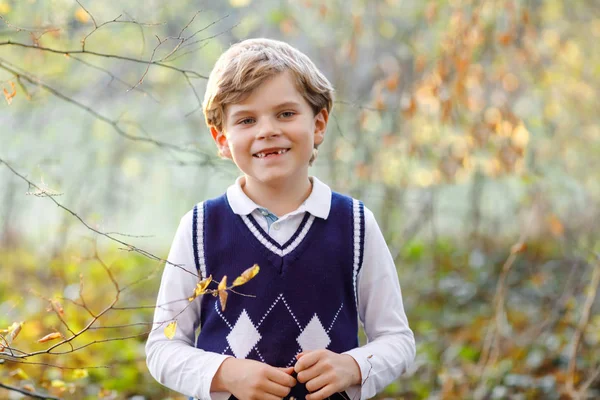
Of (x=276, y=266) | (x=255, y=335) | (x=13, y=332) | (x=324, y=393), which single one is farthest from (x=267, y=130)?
(x=13, y=332)

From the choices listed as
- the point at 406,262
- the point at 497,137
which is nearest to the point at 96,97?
the point at 406,262

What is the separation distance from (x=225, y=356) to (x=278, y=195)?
1.43 feet

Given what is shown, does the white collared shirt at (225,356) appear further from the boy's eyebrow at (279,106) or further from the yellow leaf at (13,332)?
the yellow leaf at (13,332)

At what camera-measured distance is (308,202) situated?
1841mm

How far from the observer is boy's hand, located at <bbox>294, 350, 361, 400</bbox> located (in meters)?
1.66

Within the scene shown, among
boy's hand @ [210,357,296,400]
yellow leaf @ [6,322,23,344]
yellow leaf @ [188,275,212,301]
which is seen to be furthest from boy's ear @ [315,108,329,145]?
yellow leaf @ [6,322,23,344]

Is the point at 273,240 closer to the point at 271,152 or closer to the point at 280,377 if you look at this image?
the point at 271,152

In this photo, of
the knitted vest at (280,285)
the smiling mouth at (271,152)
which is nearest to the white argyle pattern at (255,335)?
the knitted vest at (280,285)

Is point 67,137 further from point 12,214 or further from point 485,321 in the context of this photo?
point 485,321

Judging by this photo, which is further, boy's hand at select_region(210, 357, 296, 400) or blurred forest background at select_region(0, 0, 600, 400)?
blurred forest background at select_region(0, 0, 600, 400)

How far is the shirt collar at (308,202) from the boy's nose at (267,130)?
0.62 feet

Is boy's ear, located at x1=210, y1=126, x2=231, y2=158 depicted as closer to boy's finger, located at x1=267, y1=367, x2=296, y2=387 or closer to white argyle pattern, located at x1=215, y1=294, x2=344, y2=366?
white argyle pattern, located at x1=215, y1=294, x2=344, y2=366

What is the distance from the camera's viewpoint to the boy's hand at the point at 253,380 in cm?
164

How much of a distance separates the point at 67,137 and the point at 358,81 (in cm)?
285
